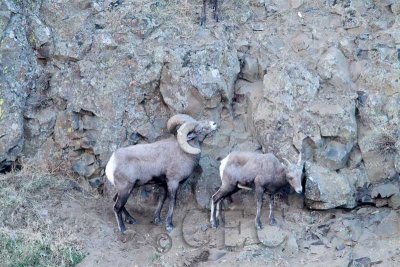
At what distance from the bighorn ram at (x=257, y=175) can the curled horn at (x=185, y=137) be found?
541 millimetres

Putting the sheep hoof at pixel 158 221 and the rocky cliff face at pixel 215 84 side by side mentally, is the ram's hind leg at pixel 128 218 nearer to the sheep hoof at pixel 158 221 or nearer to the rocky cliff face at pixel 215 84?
the sheep hoof at pixel 158 221

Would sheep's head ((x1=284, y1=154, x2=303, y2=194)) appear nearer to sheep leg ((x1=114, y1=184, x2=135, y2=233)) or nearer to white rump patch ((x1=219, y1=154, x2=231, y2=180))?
white rump patch ((x1=219, y1=154, x2=231, y2=180))

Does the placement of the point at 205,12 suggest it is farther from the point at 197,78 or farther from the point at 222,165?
the point at 222,165

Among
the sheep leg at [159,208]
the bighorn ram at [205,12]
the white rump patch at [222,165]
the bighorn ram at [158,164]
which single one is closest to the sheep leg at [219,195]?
the white rump patch at [222,165]

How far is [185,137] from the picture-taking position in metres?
12.3

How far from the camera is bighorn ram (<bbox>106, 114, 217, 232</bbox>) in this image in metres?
12.0

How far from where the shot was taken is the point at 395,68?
42.4 ft

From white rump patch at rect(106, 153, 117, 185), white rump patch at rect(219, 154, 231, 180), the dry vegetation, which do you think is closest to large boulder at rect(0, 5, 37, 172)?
the dry vegetation

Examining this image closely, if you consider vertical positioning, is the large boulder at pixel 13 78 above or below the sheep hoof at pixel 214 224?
above

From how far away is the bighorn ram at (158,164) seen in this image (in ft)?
39.5

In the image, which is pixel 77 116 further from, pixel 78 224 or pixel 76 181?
pixel 78 224

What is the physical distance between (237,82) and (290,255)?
335 centimetres

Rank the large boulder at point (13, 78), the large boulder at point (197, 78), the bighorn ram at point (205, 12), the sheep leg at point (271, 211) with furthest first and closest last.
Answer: the bighorn ram at point (205, 12)
the large boulder at point (13, 78)
the large boulder at point (197, 78)
the sheep leg at point (271, 211)

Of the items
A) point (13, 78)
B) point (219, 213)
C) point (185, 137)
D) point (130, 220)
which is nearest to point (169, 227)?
point (130, 220)
